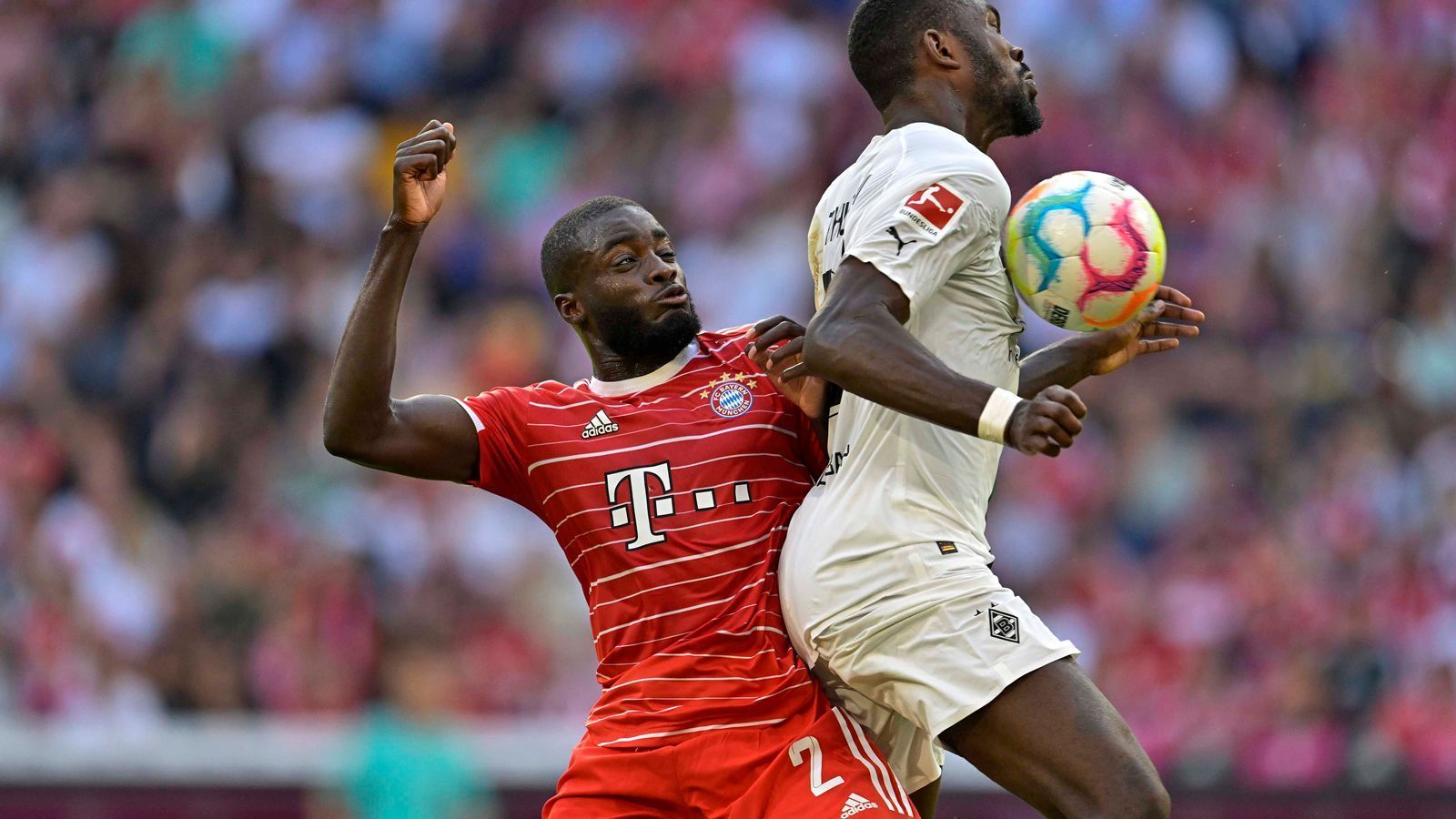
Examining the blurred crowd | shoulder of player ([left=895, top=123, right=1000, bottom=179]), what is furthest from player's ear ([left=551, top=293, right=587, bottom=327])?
the blurred crowd

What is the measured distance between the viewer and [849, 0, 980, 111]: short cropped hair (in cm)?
530

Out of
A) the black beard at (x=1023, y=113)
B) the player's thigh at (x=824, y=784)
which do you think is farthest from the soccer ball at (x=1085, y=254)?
A: the player's thigh at (x=824, y=784)

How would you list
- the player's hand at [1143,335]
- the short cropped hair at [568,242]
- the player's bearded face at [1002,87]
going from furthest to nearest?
the short cropped hair at [568,242], the player's bearded face at [1002,87], the player's hand at [1143,335]

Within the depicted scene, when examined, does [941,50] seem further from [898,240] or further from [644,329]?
[644,329]

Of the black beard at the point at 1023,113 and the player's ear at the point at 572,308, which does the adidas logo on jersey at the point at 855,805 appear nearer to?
the player's ear at the point at 572,308

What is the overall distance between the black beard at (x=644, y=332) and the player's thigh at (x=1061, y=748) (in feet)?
4.57

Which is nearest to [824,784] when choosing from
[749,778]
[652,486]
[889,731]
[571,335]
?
[749,778]

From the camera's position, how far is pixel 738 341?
5.73 m

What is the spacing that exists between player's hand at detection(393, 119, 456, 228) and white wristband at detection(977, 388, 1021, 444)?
164cm

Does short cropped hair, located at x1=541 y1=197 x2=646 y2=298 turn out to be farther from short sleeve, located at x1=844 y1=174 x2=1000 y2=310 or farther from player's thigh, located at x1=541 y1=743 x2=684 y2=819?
player's thigh, located at x1=541 y1=743 x2=684 y2=819

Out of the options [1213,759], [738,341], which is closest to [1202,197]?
[1213,759]

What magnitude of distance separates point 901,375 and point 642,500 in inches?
41.7

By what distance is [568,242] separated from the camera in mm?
5742

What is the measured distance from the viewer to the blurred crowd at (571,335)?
1080 cm
